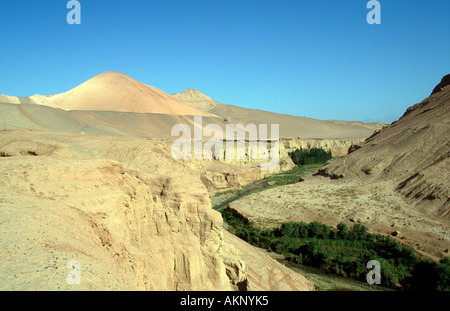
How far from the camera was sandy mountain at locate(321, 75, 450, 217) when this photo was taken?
2581 centimetres

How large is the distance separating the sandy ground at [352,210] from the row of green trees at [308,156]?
2587 cm

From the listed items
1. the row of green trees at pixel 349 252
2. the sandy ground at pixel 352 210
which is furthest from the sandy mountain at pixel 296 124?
the row of green trees at pixel 349 252

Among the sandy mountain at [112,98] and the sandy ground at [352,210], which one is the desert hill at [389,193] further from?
the sandy mountain at [112,98]

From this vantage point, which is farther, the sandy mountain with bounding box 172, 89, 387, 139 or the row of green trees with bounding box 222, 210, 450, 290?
the sandy mountain with bounding box 172, 89, 387, 139

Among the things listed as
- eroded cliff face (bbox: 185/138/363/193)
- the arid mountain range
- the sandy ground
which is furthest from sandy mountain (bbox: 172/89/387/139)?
the sandy ground

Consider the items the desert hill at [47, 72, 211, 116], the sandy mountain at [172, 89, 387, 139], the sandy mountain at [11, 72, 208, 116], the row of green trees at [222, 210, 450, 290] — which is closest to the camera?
the row of green trees at [222, 210, 450, 290]

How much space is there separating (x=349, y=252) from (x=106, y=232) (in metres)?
17.1

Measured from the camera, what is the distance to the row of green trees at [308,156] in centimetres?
6103

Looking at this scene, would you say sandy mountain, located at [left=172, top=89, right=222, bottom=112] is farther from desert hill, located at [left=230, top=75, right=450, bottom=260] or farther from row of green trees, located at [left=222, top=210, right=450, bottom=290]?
row of green trees, located at [left=222, top=210, right=450, bottom=290]

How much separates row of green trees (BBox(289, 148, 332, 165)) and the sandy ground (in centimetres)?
2587

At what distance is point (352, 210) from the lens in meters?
26.0

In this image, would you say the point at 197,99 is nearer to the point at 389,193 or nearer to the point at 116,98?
the point at 116,98
